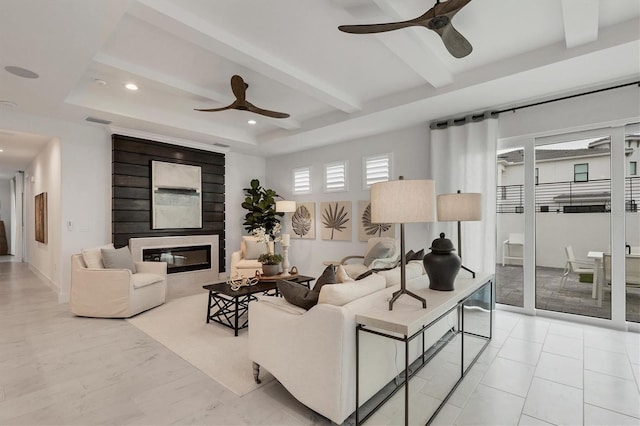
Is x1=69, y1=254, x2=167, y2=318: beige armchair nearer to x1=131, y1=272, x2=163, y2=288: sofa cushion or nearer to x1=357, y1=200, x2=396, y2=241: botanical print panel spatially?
x1=131, y1=272, x2=163, y2=288: sofa cushion

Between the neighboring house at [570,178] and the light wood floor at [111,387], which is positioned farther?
the neighboring house at [570,178]

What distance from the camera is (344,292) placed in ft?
6.98

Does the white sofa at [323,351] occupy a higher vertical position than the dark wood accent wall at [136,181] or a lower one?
lower

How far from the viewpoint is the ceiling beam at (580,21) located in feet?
7.96

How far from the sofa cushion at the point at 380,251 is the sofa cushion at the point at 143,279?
310 centimetres

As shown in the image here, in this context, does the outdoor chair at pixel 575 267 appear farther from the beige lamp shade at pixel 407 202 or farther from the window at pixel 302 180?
the window at pixel 302 180

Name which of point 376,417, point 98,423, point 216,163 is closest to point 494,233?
point 376,417

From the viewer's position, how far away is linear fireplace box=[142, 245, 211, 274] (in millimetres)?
5711

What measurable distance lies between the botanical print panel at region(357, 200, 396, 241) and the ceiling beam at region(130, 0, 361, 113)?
2.08 meters

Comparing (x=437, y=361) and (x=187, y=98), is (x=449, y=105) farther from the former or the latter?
(x=187, y=98)

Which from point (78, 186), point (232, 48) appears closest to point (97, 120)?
point (78, 186)

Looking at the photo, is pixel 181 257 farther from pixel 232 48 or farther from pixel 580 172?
pixel 580 172

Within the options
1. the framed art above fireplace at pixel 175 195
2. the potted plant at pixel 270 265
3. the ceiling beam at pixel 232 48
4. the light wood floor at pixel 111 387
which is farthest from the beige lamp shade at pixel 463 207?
the framed art above fireplace at pixel 175 195

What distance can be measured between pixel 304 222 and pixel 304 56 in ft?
13.0
